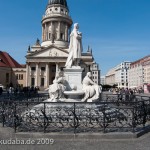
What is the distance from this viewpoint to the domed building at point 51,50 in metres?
72.1

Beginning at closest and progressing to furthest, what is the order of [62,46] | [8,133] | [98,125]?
[8,133]
[98,125]
[62,46]

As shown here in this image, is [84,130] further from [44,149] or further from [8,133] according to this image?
[8,133]

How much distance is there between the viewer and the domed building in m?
72.1

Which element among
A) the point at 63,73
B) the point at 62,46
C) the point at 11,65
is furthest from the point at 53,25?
the point at 63,73

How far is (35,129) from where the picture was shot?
7.99 m

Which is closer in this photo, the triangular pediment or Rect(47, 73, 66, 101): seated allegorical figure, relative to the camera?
Rect(47, 73, 66, 101): seated allegorical figure

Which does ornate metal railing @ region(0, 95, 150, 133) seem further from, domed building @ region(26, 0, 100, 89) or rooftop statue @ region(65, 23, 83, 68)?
domed building @ region(26, 0, 100, 89)

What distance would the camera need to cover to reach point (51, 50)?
→ 72.1m

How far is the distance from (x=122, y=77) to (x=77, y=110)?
489 ft

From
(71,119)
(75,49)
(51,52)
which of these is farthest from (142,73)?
(71,119)

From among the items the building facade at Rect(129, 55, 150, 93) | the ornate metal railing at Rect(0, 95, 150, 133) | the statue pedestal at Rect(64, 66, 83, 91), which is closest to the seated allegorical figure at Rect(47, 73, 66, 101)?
the statue pedestal at Rect(64, 66, 83, 91)

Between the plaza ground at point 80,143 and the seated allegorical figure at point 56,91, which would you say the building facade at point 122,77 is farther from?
the plaza ground at point 80,143

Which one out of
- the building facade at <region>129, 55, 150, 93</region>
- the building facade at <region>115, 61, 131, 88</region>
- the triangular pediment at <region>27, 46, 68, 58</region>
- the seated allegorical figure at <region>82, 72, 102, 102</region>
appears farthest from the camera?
the building facade at <region>115, 61, 131, 88</region>

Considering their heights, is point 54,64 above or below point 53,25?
below
